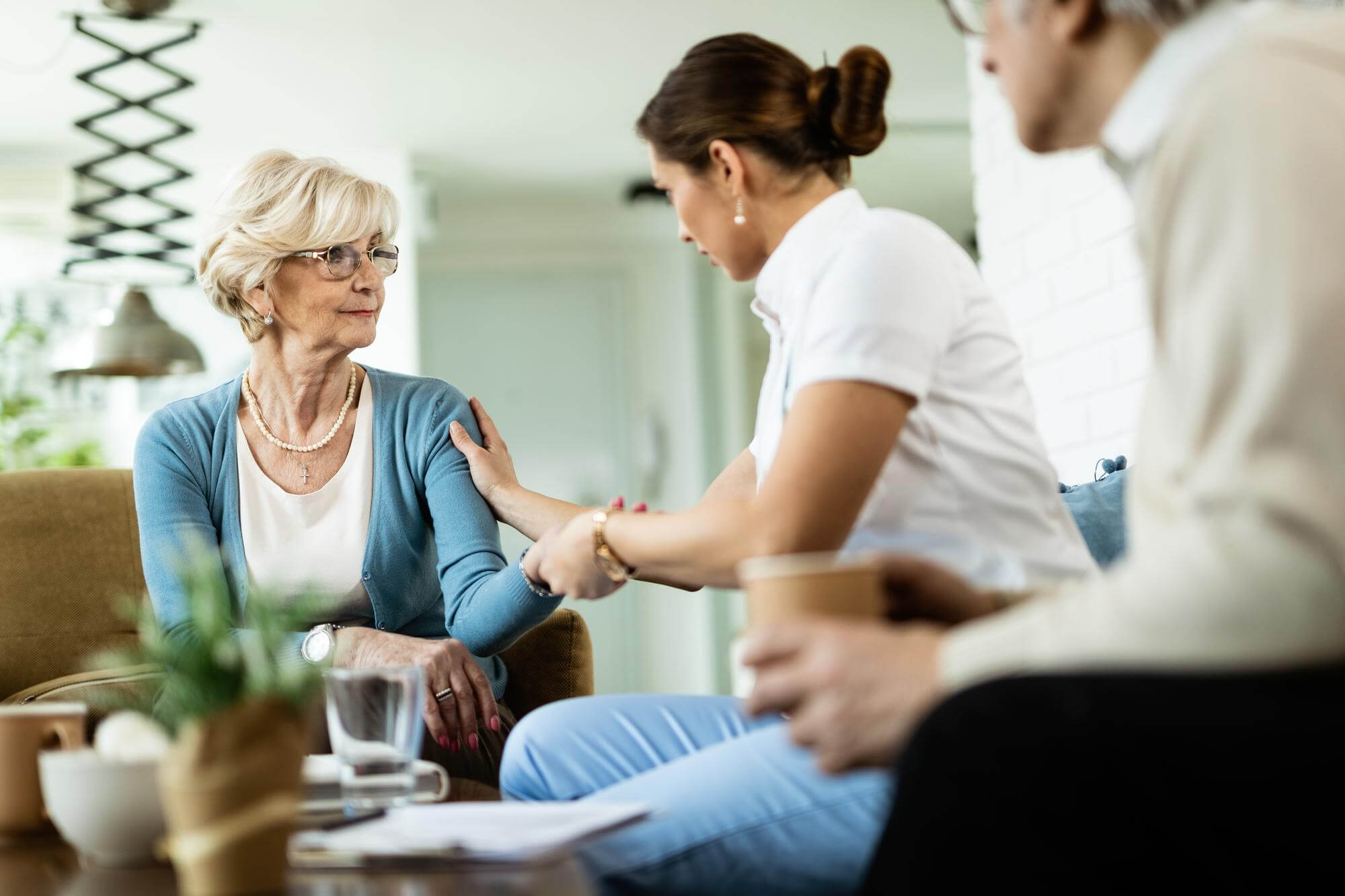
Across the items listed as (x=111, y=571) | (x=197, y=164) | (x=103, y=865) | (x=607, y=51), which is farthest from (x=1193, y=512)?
(x=197, y=164)

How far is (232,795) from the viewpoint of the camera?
765mm

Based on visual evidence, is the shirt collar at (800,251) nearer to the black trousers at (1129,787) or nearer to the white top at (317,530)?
the black trousers at (1129,787)

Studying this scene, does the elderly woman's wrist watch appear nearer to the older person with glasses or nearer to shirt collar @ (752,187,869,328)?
shirt collar @ (752,187,869,328)

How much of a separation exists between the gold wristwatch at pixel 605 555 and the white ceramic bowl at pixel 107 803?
0.51 m

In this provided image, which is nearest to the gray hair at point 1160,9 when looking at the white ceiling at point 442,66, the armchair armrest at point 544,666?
the armchair armrest at point 544,666

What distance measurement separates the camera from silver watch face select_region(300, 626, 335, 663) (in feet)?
6.33

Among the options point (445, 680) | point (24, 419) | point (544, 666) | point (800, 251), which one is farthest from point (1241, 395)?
point (24, 419)

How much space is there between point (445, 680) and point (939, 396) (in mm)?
873

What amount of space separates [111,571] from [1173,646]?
237 cm

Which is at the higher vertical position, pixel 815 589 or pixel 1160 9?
pixel 1160 9

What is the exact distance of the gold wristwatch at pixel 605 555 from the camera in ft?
4.47

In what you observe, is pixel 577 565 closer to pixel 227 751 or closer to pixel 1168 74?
pixel 227 751

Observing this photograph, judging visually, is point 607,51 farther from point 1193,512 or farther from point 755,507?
point 1193,512

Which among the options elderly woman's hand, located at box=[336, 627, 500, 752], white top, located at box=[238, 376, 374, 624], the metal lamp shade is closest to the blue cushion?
elderly woman's hand, located at box=[336, 627, 500, 752]
